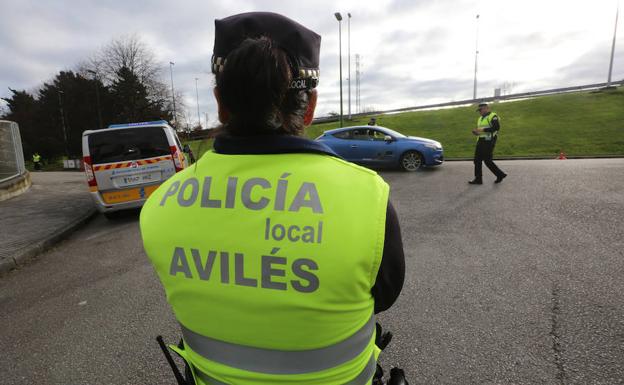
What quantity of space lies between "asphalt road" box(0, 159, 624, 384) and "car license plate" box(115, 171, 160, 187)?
1.22 meters

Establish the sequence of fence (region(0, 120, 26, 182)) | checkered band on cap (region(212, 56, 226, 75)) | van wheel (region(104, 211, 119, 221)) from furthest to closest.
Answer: fence (region(0, 120, 26, 182)), van wheel (region(104, 211, 119, 221)), checkered band on cap (region(212, 56, 226, 75))

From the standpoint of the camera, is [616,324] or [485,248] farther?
[485,248]

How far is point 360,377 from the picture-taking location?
3.37 ft

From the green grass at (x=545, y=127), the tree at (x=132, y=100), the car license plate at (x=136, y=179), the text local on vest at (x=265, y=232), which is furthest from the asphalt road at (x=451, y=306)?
the tree at (x=132, y=100)

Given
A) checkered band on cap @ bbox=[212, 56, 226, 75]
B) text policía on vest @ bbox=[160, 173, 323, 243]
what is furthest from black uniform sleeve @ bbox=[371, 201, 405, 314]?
checkered band on cap @ bbox=[212, 56, 226, 75]

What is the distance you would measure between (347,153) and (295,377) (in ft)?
34.7

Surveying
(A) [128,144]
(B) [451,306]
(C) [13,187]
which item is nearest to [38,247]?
(A) [128,144]

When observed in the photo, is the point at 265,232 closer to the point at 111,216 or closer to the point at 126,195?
the point at 126,195

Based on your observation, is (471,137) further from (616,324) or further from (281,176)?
(281,176)

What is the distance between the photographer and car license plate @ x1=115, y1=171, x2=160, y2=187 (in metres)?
6.63

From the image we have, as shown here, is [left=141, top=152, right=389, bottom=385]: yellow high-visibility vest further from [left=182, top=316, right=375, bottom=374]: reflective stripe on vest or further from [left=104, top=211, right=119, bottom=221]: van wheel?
[left=104, top=211, right=119, bottom=221]: van wheel

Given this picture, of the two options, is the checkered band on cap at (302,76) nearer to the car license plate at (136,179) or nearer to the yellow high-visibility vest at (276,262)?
the yellow high-visibility vest at (276,262)

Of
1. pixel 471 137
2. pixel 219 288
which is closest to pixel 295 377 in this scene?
pixel 219 288

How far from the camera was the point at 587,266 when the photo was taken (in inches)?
144
